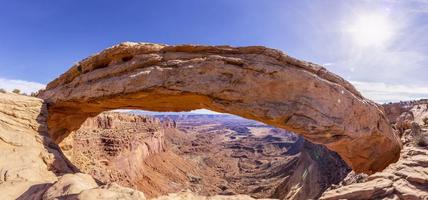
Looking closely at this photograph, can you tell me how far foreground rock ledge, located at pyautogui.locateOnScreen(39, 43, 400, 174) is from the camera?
41.3 feet

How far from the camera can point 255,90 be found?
1283 cm

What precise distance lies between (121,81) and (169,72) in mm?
2413

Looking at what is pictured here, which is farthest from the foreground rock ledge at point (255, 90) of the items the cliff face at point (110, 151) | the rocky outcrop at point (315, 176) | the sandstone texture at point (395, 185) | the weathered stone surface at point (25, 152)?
the rocky outcrop at point (315, 176)

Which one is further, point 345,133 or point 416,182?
point 345,133

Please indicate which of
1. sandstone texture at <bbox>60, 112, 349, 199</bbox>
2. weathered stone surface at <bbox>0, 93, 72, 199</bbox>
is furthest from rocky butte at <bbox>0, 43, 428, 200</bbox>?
sandstone texture at <bbox>60, 112, 349, 199</bbox>

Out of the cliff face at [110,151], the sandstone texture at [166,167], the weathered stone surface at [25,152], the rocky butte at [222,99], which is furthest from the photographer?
the sandstone texture at [166,167]

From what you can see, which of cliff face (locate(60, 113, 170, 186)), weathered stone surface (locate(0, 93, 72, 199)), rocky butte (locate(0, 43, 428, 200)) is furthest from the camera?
cliff face (locate(60, 113, 170, 186))

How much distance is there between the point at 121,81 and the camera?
46.0 ft

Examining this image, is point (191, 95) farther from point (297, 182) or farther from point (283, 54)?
point (297, 182)

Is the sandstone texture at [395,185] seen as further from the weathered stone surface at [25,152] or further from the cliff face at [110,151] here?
the cliff face at [110,151]

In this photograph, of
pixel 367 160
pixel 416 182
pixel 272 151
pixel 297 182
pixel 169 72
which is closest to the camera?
pixel 416 182

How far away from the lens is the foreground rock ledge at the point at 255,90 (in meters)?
12.6

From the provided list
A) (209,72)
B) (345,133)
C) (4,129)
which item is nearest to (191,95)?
(209,72)

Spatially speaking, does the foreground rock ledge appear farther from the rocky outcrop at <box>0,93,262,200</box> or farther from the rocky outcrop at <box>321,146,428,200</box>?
the rocky outcrop at <box>321,146,428,200</box>
